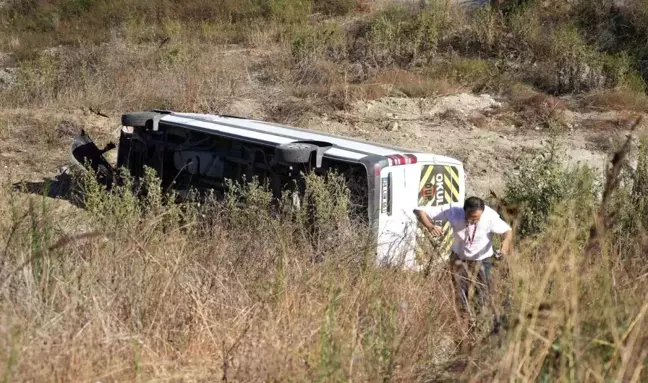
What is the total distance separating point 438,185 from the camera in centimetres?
783

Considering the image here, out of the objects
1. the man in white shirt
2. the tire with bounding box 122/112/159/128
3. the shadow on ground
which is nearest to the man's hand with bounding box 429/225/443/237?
the man in white shirt

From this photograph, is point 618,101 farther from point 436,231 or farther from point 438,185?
point 436,231

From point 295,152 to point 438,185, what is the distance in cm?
142

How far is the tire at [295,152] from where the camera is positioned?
7.61 meters

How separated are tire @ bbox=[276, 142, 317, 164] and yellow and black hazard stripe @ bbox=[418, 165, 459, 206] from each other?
3.59ft

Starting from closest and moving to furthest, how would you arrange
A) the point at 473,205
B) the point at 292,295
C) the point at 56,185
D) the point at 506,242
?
1. the point at 292,295
2. the point at 506,242
3. the point at 473,205
4. the point at 56,185

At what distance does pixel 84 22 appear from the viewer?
75.4 feet

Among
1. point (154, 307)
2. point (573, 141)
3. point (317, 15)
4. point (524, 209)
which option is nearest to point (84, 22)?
point (317, 15)

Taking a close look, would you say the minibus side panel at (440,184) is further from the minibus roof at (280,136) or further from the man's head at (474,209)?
the man's head at (474,209)

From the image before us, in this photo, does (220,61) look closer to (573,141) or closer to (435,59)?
(435,59)

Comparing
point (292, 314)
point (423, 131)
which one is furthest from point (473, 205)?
point (423, 131)

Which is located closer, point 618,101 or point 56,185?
point 56,185

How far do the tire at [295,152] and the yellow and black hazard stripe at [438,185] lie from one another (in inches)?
43.1

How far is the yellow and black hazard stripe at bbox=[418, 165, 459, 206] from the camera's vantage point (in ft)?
25.3
